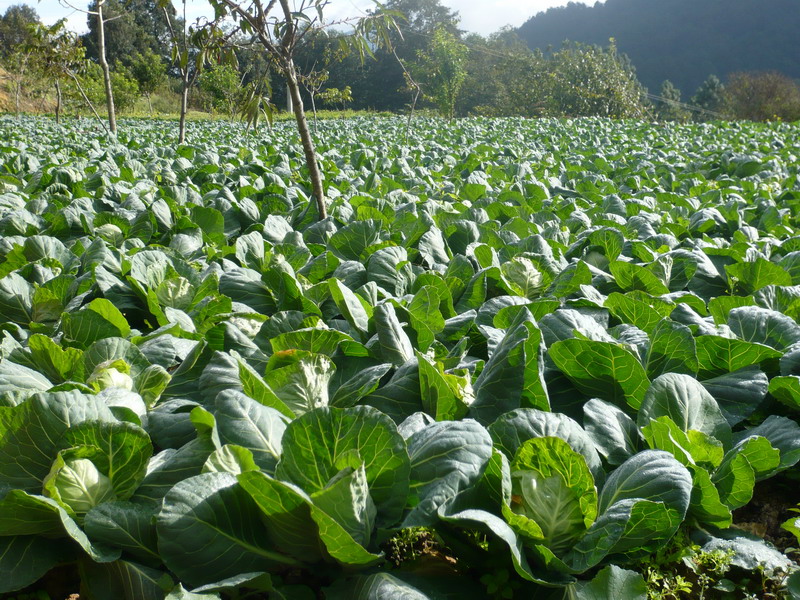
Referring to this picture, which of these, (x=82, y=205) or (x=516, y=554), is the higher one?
(x=82, y=205)

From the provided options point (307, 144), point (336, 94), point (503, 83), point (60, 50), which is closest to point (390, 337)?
point (307, 144)

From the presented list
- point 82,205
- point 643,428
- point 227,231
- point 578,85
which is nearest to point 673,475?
point 643,428

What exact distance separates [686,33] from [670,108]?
53105 mm

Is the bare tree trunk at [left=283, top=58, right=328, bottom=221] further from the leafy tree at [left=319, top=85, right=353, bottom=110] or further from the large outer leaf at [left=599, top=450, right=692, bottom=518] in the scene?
the leafy tree at [left=319, top=85, right=353, bottom=110]

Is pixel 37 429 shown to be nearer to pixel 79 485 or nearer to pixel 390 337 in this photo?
pixel 79 485

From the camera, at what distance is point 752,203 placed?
4.91 m

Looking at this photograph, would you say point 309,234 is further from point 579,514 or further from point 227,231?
point 579,514

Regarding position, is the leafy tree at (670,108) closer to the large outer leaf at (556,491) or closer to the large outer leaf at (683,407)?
the large outer leaf at (683,407)

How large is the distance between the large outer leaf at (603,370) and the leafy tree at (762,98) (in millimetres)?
46435

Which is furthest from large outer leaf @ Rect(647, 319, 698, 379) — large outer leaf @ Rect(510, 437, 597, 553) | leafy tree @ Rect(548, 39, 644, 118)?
leafy tree @ Rect(548, 39, 644, 118)

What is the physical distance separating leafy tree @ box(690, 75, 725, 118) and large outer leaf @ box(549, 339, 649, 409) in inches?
2426

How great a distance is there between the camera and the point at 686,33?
10075 cm

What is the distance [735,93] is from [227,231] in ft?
173

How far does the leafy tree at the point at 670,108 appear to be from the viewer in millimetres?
50981
